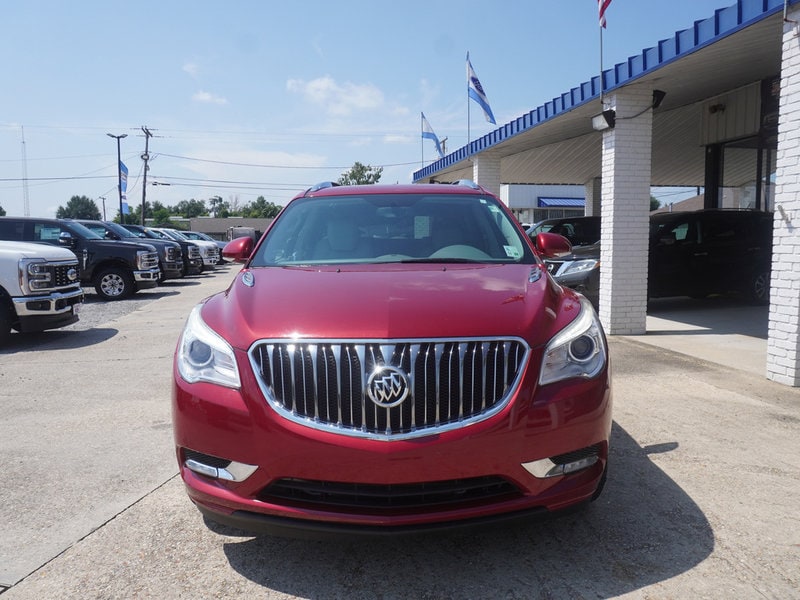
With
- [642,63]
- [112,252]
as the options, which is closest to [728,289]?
[642,63]

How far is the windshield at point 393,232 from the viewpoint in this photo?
12.4 feet

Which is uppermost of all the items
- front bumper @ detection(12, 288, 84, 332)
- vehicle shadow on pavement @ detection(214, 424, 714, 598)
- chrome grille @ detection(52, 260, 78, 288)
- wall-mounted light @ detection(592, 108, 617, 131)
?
wall-mounted light @ detection(592, 108, 617, 131)

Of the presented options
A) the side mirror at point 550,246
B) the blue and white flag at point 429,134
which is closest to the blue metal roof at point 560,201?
the blue and white flag at point 429,134

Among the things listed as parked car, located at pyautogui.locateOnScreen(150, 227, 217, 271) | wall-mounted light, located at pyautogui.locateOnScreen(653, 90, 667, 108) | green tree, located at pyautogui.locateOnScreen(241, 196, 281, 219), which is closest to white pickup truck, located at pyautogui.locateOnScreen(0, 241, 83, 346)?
wall-mounted light, located at pyautogui.locateOnScreen(653, 90, 667, 108)

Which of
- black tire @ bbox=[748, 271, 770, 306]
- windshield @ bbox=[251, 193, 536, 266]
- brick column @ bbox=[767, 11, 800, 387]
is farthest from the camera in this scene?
black tire @ bbox=[748, 271, 770, 306]

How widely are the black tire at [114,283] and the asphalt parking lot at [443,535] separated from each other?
9.97 m

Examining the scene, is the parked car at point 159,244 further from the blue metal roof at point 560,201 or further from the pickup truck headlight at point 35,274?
the blue metal roof at point 560,201

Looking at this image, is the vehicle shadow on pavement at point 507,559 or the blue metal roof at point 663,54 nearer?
the vehicle shadow on pavement at point 507,559

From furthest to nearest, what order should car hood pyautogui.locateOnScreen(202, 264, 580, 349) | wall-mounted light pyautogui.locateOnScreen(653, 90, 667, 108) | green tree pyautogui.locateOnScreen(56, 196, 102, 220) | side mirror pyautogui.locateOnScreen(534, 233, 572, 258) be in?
1. green tree pyautogui.locateOnScreen(56, 196, 102, 220)
2. wall-mounted light pyautogui.locateOnScreen(653, 90, 667, 108)
3. side mirror pyautogui.locateOnScreen(534, 233, 572, 258)
4. car hood pyautogui.locateOnScreen(202, 264, 580, 349)

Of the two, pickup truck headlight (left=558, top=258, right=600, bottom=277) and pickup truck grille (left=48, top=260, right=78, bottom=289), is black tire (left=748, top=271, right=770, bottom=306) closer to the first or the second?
pickup truck headlight (left=558, top=258, right=600, bottom=277)

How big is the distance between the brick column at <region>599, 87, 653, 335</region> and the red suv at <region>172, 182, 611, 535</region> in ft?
21.8

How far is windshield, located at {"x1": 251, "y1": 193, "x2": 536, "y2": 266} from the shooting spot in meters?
3.78

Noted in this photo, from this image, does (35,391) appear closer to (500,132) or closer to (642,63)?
(642,63)

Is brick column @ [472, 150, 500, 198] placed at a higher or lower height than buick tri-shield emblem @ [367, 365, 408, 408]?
higher
